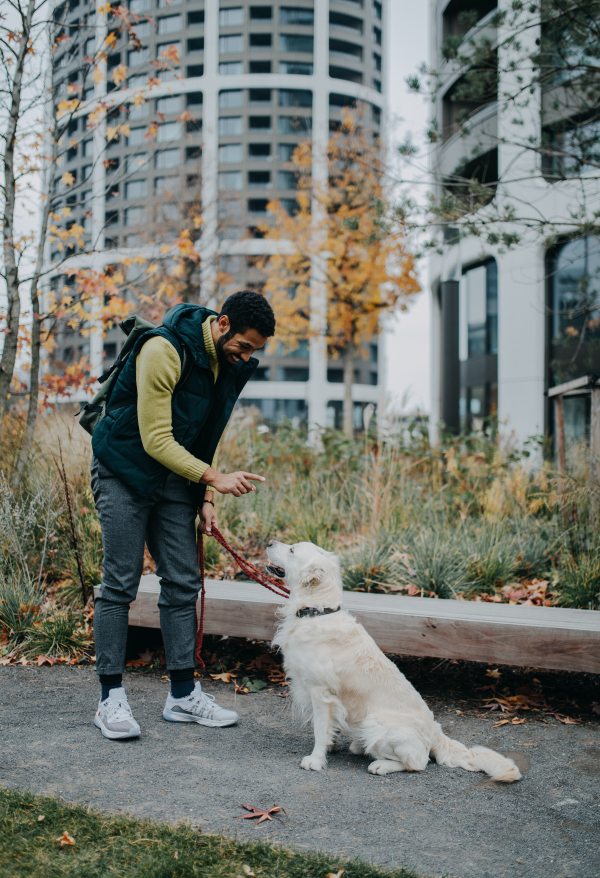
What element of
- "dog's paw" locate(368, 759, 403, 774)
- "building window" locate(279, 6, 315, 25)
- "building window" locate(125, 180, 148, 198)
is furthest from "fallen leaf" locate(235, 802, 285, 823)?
"building window" locate(279, 6, 315, 25)

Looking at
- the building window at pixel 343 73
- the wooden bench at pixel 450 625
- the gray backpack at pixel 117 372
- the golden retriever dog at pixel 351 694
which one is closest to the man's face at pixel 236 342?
the gray backpack at pixel 117 372

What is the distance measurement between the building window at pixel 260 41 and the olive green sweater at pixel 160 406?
44.6 metres

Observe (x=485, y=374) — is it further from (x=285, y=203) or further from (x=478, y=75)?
(x=285, y=203)

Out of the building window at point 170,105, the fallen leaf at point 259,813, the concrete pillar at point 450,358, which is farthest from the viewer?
the building window at point 170,105

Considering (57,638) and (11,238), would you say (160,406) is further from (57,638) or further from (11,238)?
(11,238)

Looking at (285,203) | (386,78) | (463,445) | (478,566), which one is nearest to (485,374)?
(463,445)

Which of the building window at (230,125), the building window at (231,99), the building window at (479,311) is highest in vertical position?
the building window at (231,99)

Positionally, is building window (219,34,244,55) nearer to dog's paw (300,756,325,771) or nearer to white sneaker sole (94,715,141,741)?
white sneaker sole (94,715,141,741)

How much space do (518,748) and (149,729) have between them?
1.76 meters

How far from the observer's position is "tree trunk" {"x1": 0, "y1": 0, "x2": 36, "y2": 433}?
5605 mm

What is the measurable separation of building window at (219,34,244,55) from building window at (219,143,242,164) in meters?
5.59

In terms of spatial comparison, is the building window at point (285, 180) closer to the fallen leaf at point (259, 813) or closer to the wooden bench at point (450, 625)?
the wooden bench at point (450, 625)

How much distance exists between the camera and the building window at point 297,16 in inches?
1599

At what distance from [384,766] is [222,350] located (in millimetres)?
1955
